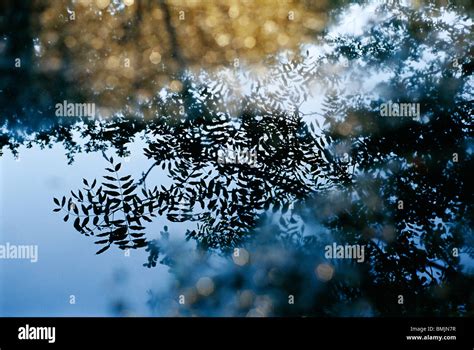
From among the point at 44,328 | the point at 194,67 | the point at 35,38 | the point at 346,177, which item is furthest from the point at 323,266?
the point at 35,38

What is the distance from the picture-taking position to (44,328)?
14.7 feet

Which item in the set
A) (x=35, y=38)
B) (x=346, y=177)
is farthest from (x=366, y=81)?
(x=35, y=38)

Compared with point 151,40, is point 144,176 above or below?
below

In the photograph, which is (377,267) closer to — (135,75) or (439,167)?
(439,167)

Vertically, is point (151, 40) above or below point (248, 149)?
above

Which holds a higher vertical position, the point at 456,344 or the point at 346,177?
the point at 346,177

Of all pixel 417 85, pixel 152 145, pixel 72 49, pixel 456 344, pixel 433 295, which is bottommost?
pixel 456 344

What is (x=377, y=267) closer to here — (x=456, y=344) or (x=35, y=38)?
(x=456, y=344)

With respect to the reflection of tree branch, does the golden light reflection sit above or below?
above

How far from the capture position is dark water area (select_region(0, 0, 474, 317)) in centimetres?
450

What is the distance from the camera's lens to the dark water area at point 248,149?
4496 millimetres

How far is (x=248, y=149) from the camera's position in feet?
15.0

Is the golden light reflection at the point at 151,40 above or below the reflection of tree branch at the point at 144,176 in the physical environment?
above

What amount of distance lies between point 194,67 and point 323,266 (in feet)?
6.10
